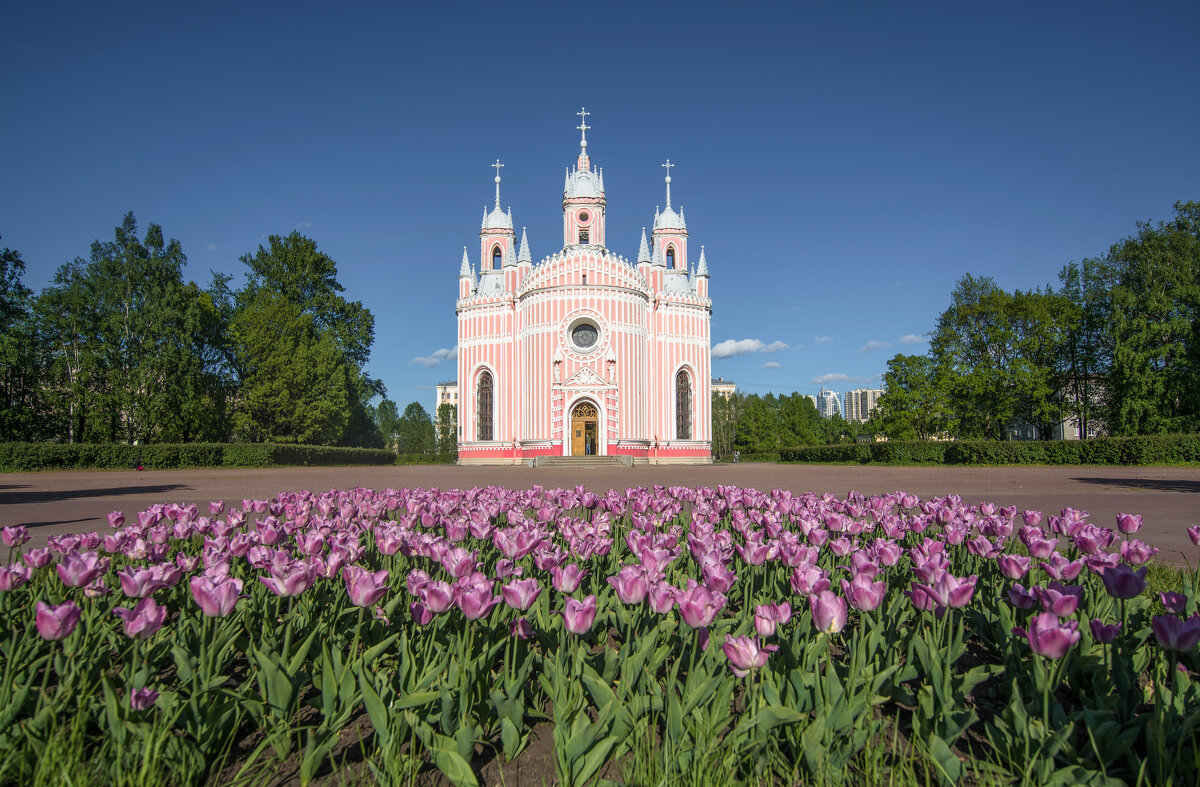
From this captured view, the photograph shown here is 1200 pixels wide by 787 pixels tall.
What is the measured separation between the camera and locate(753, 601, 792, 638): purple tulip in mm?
2232

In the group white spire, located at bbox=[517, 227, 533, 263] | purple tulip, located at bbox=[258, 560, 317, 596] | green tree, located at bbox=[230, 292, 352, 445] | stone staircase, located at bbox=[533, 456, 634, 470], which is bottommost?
stone staircase, located at bbox=[533, 456, 634, 470]

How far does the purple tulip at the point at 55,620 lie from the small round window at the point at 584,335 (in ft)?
134

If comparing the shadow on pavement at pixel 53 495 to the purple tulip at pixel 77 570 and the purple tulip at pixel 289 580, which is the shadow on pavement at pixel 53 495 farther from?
the purple tulip at pixel 289 580

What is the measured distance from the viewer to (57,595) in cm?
349

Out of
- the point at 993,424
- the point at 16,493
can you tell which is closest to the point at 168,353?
the point at 16,493

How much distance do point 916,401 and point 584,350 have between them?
19.6 m

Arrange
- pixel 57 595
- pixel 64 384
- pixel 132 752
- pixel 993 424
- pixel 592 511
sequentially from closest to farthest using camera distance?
pixel 132 752 < pixel 57 595 < pixel 592 511 < pixel 64 384 < pixel 993 424

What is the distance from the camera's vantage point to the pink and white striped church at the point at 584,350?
42.2 m

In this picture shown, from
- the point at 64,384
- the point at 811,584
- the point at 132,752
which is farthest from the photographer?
the point at 64,384

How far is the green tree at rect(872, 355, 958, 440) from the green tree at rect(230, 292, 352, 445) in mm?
31537

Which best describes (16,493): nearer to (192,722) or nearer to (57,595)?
(57,595)

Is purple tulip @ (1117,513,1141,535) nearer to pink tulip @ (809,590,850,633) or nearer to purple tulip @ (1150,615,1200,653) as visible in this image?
purple tulip @ (1150,615,1200,653)

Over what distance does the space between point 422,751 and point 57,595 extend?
2565 millimetres

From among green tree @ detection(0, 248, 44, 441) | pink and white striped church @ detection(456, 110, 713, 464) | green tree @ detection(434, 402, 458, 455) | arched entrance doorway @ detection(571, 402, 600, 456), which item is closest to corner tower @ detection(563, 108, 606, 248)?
pink and white striped church @ detection(456, 110, 713, 464)
